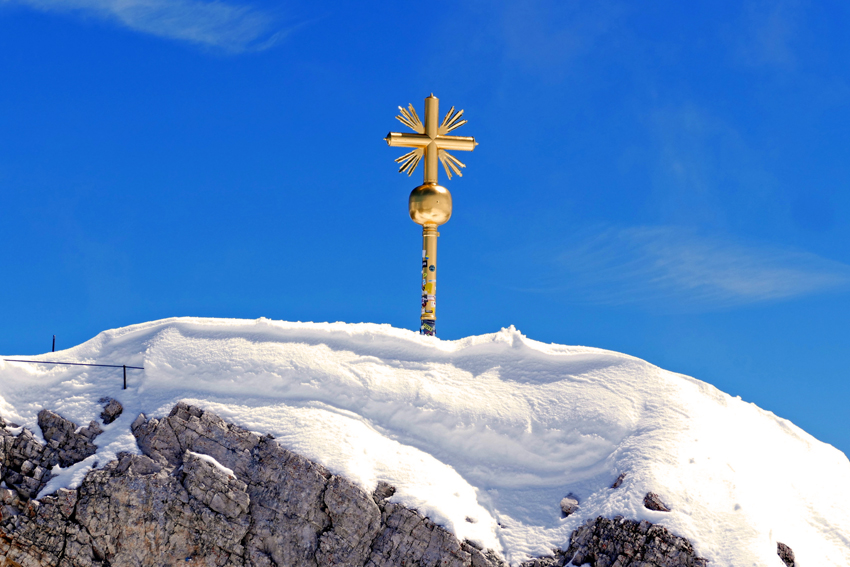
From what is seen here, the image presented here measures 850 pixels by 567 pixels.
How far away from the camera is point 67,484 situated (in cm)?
1280

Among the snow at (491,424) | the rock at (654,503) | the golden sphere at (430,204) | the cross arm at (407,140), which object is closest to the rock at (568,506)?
the snow at (491,424)

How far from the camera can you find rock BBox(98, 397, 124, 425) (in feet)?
46.7

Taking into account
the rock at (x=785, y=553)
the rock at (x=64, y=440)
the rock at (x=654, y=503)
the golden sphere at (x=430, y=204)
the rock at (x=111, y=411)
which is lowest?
the rock at (x=785, y=553)

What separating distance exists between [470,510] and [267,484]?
3.81 meters

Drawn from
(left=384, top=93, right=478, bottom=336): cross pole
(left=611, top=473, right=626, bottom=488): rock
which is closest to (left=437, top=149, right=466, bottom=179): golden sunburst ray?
(left=384, top=93, right=478, bottom=336): cross pole

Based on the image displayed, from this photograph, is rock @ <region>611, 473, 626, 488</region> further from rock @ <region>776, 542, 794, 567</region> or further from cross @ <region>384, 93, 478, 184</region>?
cross @ <region>384, 93, 478, 184</region>

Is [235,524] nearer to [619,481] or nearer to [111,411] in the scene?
[111,411]

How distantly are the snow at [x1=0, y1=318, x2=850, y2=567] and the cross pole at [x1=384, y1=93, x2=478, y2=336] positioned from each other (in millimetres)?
3133

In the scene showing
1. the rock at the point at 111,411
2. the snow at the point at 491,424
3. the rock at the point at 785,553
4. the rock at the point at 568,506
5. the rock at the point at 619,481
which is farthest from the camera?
the rock at the point at 111,411

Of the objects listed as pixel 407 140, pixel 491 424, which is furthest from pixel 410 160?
pixel 491 424

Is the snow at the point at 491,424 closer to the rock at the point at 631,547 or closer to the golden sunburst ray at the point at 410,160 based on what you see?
the rock at the point at 631,547

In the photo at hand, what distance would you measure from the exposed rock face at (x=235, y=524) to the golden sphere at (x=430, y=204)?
957 centimetres

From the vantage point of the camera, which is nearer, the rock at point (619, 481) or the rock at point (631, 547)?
the rock at point (631, 547)

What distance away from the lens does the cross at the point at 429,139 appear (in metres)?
21.1
